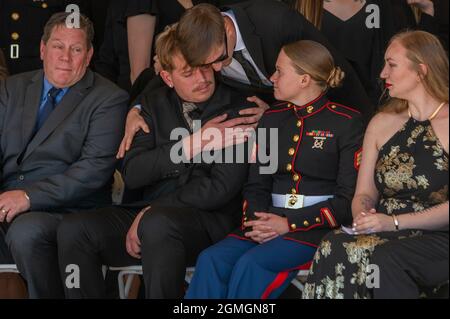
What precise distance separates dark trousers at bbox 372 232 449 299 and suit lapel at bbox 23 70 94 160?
70.0 inches

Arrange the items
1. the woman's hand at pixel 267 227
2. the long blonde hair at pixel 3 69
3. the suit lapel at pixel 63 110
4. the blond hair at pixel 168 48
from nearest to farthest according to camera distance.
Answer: the woman's hand at pixel 267 227
the blond hair at pixel 168 48
the suit lapel at pixel 63 110
the long blonde hair at pixel 3 69

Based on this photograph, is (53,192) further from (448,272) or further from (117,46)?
(448,272)

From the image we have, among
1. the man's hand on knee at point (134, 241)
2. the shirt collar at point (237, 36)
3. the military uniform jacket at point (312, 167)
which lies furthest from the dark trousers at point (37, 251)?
the shirt collar at point (237, 36)

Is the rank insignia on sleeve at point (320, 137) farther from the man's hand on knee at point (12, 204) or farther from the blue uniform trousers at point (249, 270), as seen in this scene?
the man's hand on knee at point (12, 204)

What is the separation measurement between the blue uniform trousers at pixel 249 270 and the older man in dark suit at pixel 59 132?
32.8 inches

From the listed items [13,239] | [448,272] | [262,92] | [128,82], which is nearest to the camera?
[448,272]

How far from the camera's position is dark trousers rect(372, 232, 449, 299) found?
12.6ft

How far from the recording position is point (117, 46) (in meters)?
5.72

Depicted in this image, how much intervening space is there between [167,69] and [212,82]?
0.71ft

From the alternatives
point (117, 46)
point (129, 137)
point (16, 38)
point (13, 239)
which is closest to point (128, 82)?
point (117, 46)

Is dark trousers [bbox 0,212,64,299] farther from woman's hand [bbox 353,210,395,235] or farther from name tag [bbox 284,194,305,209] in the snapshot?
woman's hand [bbox 353,210,395,235]

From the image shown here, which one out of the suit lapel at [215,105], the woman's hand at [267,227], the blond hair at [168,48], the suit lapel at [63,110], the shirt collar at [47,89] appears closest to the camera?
the woman's hand at [267,227]

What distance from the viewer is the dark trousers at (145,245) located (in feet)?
14.0

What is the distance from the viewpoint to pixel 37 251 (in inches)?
178
